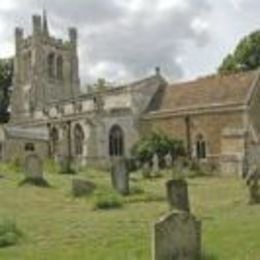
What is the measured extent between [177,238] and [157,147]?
3944 centimetres

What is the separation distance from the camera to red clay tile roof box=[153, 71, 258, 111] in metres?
54.0

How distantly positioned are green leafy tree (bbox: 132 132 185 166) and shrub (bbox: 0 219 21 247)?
35.0 m

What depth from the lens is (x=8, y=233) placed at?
1808cm

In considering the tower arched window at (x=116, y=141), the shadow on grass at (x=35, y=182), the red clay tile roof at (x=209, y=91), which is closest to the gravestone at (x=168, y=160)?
the red clay tile roof at (x=209, y=91)

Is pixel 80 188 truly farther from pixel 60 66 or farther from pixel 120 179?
pixel 60 66

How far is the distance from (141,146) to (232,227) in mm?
36612

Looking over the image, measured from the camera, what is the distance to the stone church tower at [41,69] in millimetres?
86062

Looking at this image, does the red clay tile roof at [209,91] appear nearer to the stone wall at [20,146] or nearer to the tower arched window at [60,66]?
the stone wall at [20,146]

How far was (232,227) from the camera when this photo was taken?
1819 centimetres

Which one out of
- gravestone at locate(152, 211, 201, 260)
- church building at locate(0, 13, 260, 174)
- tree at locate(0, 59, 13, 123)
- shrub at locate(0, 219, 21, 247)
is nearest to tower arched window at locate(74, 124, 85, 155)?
church building at locate(0, 13, 260, 174)

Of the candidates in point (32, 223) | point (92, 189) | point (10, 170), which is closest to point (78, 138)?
point (10, 170)

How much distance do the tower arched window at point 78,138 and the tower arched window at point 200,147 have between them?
11187 mm

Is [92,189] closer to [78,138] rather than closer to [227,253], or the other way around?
[227,253]

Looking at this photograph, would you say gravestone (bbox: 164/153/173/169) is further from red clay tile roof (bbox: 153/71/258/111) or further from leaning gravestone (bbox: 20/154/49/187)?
leaning gravestone (bbox: 20/154/49/187)
